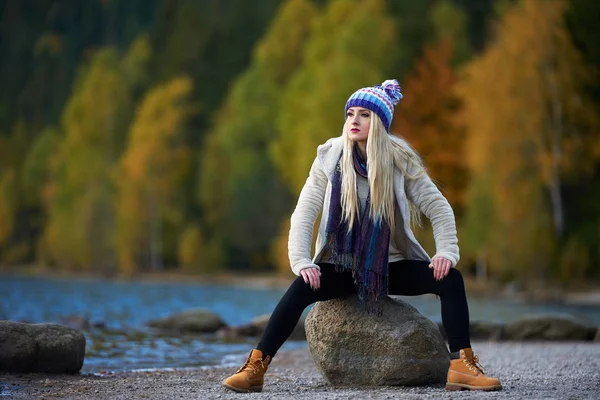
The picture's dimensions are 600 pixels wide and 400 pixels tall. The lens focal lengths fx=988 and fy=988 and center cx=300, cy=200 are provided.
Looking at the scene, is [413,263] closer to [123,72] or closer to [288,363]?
[288,363]

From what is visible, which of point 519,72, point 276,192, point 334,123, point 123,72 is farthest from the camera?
point 123,72

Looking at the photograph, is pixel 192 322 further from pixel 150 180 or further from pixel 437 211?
pixel 150 180

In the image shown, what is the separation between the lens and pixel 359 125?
20.9ft

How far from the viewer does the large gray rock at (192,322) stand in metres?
15.0

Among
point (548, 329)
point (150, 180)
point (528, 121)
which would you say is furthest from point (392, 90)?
point (150, 180)

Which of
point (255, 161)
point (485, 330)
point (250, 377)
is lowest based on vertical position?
point (485, 330)

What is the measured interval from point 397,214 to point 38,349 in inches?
143

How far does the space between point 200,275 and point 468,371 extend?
3275 centimetres

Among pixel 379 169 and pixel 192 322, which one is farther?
pixel 192 322

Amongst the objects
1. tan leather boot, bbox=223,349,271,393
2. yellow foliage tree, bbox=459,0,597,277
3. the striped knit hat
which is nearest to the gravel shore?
tan leather boot, bbox=223,349,271,393

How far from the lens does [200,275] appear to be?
125 feet

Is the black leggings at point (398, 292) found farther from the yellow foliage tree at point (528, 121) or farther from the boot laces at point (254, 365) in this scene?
the yellow foliage tree at point (528, 121)

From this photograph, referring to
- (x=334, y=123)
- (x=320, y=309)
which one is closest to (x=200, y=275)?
(x=334, y=123)

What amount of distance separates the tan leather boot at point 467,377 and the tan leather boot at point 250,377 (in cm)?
112
